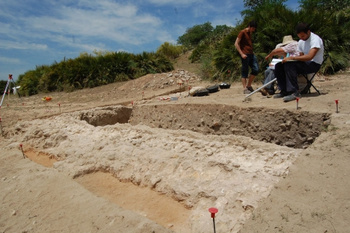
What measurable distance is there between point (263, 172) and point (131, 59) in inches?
533

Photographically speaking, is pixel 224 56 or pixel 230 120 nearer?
pixel 230 120

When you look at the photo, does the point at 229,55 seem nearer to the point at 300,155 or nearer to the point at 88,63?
the point at 300,155

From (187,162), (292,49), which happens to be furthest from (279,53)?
(187,162)

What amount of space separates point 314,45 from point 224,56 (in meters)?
5.72

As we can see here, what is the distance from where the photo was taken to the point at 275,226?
81.0 inches

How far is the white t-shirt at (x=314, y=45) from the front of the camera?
4.48 meters

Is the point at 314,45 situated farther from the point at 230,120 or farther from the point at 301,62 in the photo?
the point at 230,120

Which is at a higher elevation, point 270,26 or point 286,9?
point 286,9

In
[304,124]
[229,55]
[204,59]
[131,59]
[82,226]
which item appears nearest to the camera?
[82,226]

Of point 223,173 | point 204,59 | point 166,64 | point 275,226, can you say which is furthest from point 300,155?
point 166,64

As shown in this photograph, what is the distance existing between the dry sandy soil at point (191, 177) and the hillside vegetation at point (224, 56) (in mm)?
4470

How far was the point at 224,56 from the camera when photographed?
1007cm

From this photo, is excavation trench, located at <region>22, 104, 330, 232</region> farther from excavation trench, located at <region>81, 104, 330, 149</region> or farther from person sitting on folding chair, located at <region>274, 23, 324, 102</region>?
person sitting on folding chair, located at <region>274, 23, 324, 102</region>

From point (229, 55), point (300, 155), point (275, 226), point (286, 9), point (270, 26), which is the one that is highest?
point (286, 9)
